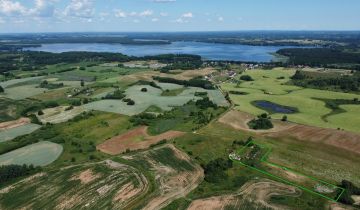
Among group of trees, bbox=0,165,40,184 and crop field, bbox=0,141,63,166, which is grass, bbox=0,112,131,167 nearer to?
crop field, bbox=0,141,63,166

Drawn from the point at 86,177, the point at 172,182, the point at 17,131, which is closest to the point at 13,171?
the point at 86,177

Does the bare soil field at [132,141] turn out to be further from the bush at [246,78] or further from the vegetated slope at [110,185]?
the bush at [246,78]

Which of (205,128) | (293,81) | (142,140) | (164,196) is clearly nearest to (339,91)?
(293,81)

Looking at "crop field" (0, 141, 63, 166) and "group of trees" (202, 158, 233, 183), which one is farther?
"crop field" (0, 141, 63, 166)

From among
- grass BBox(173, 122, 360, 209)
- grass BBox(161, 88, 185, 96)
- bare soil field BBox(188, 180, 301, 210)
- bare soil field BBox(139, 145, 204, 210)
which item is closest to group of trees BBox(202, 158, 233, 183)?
grass BBox(173, 122, 360, 209)

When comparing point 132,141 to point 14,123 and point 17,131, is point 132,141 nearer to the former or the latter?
point 17,131

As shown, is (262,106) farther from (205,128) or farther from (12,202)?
(12,202)

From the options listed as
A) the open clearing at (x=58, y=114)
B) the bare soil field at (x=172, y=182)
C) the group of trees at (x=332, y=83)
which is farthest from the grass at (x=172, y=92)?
the bare soil field at (x=172, y=182)
